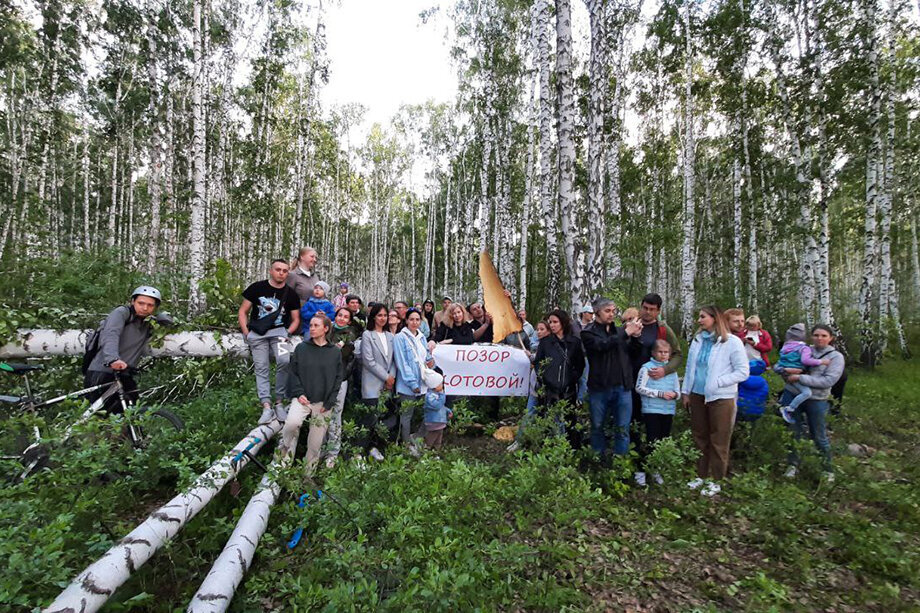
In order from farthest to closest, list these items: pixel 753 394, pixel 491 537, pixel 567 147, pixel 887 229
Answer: pixel 887 229, pixel 567 147, pixel 753 394, pixel 491 537

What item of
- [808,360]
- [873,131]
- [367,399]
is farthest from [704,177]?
[367,399]

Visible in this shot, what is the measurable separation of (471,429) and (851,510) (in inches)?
170

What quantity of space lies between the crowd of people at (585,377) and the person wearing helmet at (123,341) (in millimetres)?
1066

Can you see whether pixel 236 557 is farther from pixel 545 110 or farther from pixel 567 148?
pixel 545 110

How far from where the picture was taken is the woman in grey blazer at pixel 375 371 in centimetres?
539

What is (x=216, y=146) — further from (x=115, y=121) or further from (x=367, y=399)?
(x=367, y=399)

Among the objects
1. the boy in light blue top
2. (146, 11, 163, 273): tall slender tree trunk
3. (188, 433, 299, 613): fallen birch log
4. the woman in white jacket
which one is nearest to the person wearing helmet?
(188, 433, 299, 613): fallen birch log

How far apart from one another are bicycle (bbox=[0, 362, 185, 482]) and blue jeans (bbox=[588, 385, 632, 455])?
4.39m

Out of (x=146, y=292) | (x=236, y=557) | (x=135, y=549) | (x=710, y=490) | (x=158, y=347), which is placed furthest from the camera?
(x=158, y=347)

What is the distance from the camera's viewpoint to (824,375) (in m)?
5.18

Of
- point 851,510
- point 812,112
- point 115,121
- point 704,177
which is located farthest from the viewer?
point 704,177

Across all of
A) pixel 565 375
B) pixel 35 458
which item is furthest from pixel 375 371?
pixel 35 458

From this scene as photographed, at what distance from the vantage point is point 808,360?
532 centimetres

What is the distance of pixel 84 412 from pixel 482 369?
14.4 ft
